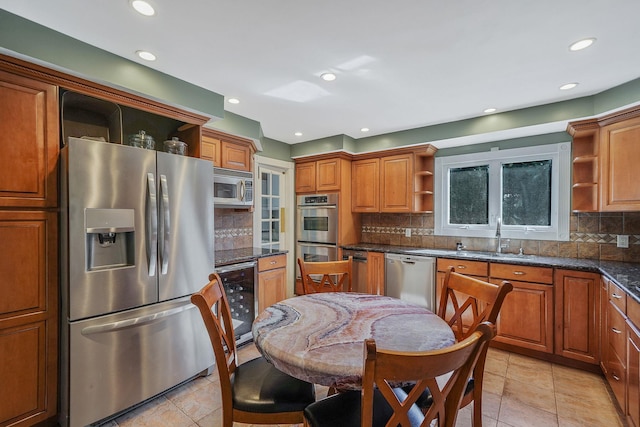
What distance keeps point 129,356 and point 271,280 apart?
1.56 metres

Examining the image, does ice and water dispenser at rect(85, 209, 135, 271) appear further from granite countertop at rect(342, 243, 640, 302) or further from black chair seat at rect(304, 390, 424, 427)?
granite countertop at rect(342, 243, 640, 302)

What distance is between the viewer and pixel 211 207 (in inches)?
97.0

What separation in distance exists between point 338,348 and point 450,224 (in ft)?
10.5

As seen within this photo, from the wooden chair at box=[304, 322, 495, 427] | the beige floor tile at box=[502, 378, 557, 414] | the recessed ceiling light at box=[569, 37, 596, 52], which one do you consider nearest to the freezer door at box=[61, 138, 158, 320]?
the wooden chair at box=[304, 322, 495, 427]

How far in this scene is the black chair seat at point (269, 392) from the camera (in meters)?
1.33

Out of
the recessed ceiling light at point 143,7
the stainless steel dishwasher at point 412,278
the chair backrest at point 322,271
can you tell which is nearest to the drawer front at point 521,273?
the stainless steel dishwasher at point 412,278

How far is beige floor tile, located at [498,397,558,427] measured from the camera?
1.89 metres

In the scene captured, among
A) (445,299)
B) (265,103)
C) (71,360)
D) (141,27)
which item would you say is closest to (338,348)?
(445,299)

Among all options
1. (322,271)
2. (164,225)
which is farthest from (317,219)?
(164,225)

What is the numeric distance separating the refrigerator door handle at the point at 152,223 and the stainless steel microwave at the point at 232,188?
3.13ft

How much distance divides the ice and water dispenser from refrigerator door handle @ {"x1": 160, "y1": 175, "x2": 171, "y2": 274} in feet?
0.61

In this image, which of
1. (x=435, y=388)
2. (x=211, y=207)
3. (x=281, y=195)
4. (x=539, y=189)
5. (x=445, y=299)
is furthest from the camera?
(x=281, y=195)

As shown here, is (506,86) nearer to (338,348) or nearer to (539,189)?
(539,189)

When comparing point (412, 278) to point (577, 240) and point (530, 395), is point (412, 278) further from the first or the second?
point (577, 240)
